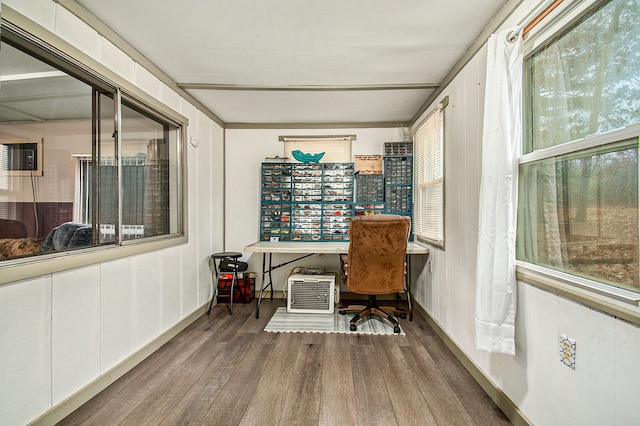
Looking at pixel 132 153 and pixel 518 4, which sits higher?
pixel 518 4

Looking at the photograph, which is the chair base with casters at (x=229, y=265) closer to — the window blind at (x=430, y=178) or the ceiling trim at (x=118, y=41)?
the ceiling trim at (x=118, y=41)

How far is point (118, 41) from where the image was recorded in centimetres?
195

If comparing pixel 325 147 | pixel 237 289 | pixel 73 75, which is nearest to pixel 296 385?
pixel 237 289

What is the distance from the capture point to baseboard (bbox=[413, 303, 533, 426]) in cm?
148

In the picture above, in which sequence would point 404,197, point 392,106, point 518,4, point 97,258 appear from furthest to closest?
1. point 404,197
2. point 392,106
3. point 97,258
4. point 518,4

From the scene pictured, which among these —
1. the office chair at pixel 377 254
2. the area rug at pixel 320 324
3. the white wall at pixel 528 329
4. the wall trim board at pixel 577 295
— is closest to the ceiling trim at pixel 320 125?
the white wall at pixel 528 329

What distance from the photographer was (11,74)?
53.4 inches

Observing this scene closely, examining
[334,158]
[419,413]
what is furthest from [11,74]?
[334,158]

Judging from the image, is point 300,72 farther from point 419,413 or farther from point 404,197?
point 419,413

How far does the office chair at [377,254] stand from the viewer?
2564 millimetres

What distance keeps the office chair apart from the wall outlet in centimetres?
146

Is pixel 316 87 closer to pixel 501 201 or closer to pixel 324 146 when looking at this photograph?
pixel 324 146

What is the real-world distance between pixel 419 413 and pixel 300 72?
8.84 ft

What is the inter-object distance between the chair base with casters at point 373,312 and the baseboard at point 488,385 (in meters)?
0.42
